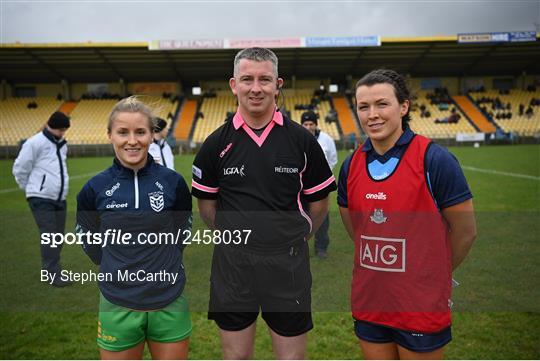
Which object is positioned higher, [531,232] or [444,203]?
[444,203]

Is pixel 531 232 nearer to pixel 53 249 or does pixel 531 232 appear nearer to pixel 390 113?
pixel 390 113

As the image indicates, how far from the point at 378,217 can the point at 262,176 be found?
2.10 ft

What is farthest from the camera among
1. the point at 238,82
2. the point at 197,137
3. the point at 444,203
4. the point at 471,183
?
the point at 197,137

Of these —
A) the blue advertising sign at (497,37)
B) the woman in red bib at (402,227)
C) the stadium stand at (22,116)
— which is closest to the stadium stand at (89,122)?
the stadium stand at (22,116)

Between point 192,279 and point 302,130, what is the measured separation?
313 centimetres

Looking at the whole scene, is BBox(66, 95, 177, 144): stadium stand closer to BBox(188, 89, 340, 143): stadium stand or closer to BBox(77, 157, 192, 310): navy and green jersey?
BBox(188, 89, 340, 143): stadium stand

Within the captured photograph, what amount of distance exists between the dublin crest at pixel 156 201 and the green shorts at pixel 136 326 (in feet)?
1.69

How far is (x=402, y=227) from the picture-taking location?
2.04 metres

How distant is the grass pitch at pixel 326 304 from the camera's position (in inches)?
136

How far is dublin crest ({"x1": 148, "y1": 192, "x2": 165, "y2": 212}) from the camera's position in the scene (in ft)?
7.44

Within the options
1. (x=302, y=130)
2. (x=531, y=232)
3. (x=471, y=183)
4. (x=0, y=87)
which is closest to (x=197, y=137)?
(x=0, y=87)

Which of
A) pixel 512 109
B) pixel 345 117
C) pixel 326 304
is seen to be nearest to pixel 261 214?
pixel 326 304

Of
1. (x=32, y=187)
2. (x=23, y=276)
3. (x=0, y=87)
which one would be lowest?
(x=23, y=276)

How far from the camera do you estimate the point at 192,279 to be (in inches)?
194
